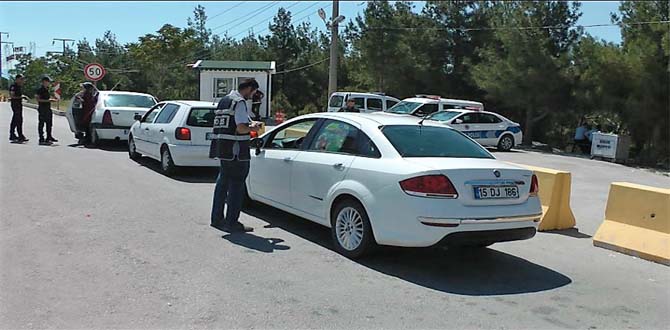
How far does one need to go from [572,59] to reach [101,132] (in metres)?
18.7

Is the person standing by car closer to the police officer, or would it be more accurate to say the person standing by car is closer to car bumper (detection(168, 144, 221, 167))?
car bumper (detection(168, 144, 221, 167))

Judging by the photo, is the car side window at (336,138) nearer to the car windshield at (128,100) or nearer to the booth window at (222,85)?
the car windshield at (128,100)

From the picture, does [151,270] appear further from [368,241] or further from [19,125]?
[19,125]

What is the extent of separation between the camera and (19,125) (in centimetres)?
1611

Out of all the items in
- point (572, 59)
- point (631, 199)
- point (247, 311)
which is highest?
point (572, 59)

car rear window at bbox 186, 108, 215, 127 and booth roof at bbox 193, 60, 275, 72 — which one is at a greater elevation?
booth roof at bbox 193, 60, 275, 72

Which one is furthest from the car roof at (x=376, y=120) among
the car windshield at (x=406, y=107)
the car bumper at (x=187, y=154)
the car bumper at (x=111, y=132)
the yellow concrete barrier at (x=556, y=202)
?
the car windshield at (x=406, y=107)

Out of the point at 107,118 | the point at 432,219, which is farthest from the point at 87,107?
the point at 432,219

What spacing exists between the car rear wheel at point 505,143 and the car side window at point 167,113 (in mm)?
14713

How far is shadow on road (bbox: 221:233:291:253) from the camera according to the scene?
6633 millimetres

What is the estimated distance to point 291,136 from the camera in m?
7.88

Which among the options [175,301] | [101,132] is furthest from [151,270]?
[101,132]

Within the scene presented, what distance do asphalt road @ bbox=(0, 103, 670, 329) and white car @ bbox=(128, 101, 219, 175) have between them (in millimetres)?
2393

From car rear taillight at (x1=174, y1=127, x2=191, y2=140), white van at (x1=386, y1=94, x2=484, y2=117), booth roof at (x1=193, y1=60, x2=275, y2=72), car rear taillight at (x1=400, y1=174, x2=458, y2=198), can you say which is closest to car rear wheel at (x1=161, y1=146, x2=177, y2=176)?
car rear taillight at (x1=174, y1=127, x2=191, y2=140)
